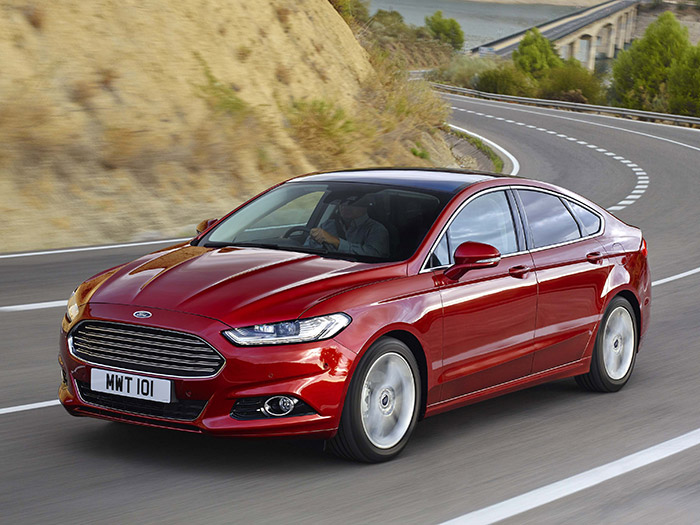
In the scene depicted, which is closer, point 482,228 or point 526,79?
point 482,228

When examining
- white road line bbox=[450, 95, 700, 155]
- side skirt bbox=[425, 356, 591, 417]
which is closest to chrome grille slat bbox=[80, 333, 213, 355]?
side skirt bbox=[425, 356, 591, 417]

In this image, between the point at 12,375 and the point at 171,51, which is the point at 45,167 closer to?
the point at 171,51

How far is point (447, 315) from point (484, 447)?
0.81m

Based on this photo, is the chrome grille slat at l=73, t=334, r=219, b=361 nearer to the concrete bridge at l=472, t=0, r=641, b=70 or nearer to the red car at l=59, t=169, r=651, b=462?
the red car at l=59, t=169, r=651, b=462

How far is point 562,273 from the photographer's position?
7.46 metres

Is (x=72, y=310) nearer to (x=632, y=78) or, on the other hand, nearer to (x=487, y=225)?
(x=487, y=225)

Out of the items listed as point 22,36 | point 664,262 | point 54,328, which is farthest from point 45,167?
point 664,262

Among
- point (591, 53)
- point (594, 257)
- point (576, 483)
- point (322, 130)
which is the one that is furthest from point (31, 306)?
point (591, 53)

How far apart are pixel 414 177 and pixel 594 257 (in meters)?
1.48

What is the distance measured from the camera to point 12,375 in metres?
7.96

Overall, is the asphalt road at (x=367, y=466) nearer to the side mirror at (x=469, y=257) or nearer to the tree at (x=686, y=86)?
the side mirror at (x=469, y=257)

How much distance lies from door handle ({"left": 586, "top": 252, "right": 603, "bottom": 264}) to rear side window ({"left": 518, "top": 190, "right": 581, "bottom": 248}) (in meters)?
0.15

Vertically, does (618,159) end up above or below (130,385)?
below

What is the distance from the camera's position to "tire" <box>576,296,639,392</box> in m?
7.94
